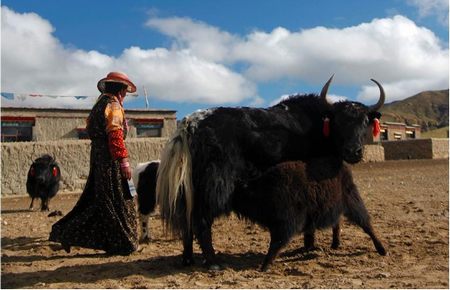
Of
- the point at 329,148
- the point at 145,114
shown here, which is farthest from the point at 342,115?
the point at 145,114

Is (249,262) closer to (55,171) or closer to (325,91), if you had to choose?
(325,91)

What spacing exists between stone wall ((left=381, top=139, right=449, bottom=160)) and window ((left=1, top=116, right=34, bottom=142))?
1939 centimetres

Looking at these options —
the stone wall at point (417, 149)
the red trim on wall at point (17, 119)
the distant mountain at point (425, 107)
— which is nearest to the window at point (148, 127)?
the red trim on wall at point (17, 119)

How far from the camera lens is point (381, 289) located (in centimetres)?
396

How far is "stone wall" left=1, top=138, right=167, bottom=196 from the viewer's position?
13.0 metres

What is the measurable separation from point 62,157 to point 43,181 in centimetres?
335

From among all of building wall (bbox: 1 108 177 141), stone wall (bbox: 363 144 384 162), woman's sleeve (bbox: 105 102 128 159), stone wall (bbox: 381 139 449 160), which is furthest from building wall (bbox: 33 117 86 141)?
woman's sleeve (bbox: 105 102 128 159)

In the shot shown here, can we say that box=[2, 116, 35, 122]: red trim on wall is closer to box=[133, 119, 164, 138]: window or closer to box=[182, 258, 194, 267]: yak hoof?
box=[133, 119, 164, 138]: window

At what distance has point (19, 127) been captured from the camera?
21.9m

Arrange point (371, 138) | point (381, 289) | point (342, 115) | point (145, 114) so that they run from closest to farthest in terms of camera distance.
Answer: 1. point (381, 289)
2. point (342, 115)
3. point (371, 138)
4. point (145, 114)

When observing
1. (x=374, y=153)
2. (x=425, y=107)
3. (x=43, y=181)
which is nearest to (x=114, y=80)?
(x=43, y=181)

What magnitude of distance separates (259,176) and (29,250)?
9.46 feet

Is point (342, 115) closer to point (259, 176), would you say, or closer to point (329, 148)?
point (329, 148)

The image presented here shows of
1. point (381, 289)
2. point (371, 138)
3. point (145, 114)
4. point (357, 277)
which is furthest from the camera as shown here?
point (145, 114)
